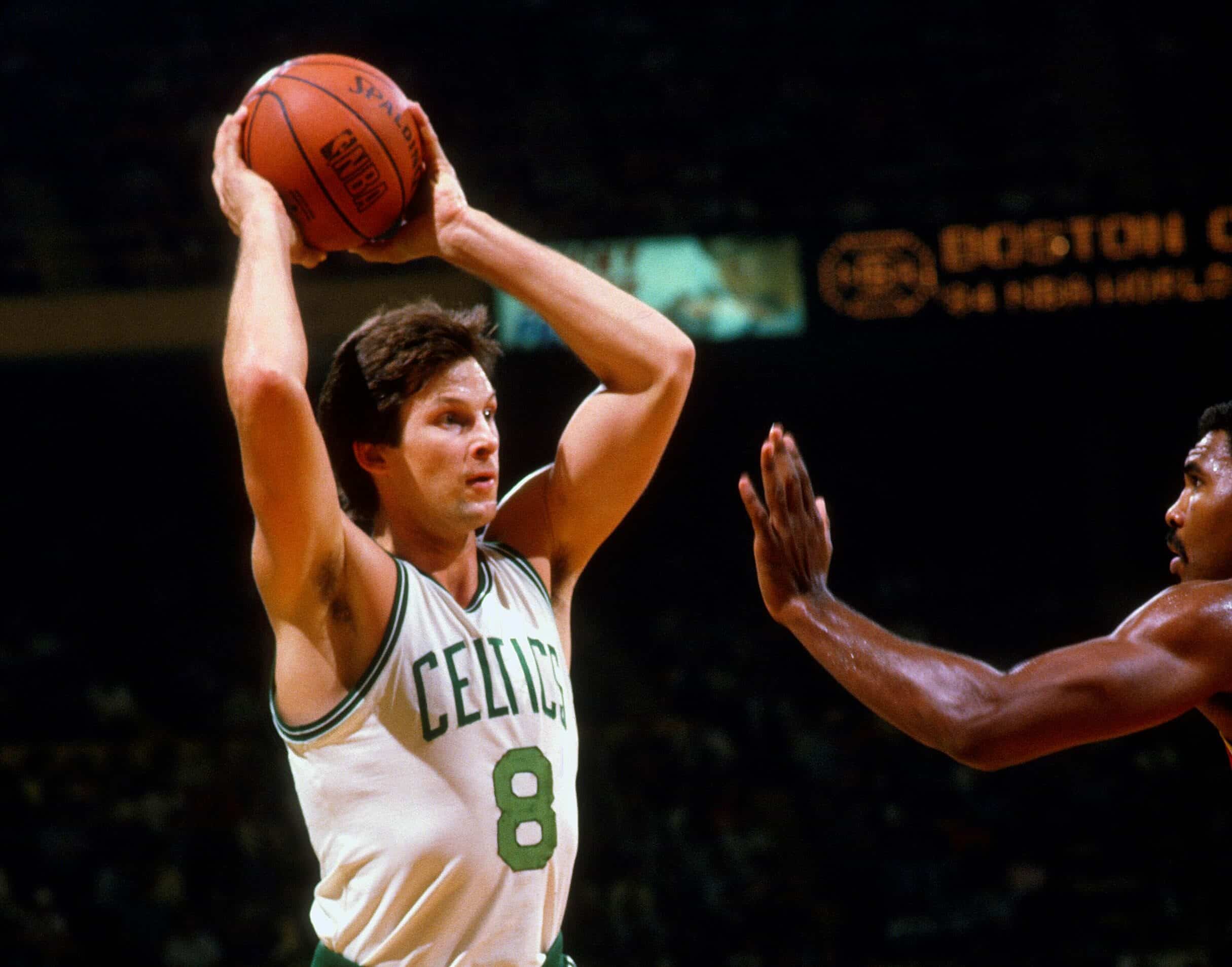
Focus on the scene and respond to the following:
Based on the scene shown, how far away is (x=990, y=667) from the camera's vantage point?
245cm

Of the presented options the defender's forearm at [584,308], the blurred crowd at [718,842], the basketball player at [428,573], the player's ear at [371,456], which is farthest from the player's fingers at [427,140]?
the blurred crowd at [718,842]

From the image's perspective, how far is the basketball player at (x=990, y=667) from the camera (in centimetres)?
236

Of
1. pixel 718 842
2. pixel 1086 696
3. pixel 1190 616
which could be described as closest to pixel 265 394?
pixel 1086 696

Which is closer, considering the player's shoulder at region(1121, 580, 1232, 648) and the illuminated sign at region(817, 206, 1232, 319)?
Answer: the player's shoulder at region(1121, 580, 1232, 648)

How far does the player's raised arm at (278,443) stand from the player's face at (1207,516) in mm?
1542

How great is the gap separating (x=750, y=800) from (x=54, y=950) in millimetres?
3714

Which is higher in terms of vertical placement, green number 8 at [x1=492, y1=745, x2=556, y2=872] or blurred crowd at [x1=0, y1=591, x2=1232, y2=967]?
green number 8 at [x1=492, y1=745, x2=556, y2=872]

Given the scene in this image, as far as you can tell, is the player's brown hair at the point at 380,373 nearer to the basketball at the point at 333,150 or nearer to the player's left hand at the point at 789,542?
the basketball at the point at 333,150

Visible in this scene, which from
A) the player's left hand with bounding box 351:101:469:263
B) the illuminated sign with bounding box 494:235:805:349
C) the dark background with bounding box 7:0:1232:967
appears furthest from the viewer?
the illuminated sign with bounding box 494:235:805:349

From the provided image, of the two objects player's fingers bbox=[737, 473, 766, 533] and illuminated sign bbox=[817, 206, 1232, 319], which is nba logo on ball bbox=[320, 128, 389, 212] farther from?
illuminated sign bbox=[817, 206, 1232, 319]

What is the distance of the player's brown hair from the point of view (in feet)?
8.05

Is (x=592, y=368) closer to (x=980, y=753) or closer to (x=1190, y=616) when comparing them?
(x=980, y=753)

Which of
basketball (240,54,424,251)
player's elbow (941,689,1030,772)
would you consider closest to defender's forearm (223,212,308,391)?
basketball (240,54,424,251)

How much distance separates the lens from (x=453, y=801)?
223 cm
